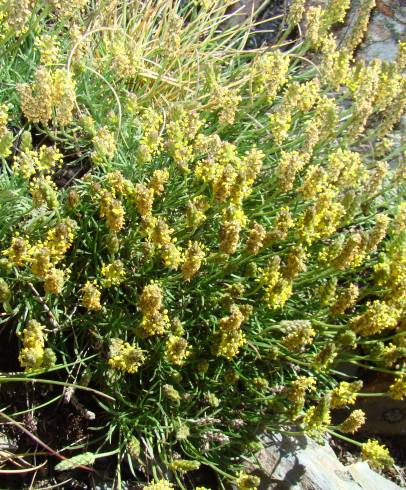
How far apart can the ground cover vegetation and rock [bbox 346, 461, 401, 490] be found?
0.41 m

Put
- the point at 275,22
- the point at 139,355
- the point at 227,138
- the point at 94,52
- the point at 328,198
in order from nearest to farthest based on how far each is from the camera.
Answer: the point at 139,355 < the point at 328,198 < the point at 227,138 < the point at 94,52 < the point at 275,22

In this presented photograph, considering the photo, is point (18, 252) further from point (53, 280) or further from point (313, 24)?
point (313, 24)

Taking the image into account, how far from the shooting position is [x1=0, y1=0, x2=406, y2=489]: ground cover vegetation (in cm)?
281

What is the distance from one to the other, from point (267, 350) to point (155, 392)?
1.83 feet

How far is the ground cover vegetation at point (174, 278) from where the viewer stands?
2.81 metres

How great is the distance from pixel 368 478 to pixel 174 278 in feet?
4.73

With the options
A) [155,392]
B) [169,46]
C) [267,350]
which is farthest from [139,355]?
[169,46]

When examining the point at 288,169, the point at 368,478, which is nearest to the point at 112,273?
the point at 288,169

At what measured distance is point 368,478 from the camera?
Result: 3.40m

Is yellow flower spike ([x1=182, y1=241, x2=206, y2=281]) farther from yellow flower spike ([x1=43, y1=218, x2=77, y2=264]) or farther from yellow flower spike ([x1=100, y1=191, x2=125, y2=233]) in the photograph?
yellow flower spike ([x1=43, y1=218, x2=77, y2=264])

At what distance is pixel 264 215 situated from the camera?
140 inches

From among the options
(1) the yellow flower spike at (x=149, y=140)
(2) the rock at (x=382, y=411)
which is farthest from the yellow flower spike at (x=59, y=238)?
(2) the rock at (x=382, y=411)

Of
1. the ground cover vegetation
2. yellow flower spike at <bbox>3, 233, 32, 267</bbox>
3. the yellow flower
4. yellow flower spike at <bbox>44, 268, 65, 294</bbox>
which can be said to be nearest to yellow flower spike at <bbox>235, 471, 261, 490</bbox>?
the ground cover vegetation

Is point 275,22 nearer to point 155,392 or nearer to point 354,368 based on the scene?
→ point 354,368
